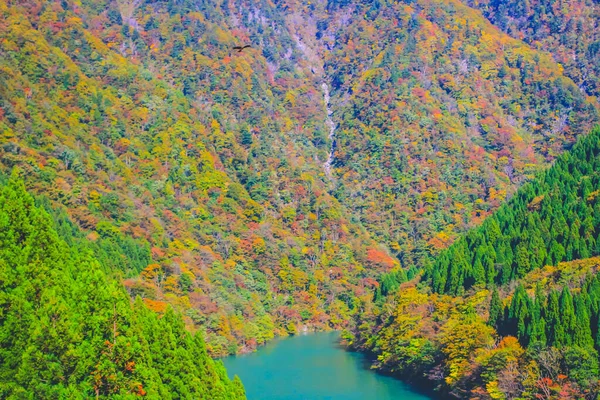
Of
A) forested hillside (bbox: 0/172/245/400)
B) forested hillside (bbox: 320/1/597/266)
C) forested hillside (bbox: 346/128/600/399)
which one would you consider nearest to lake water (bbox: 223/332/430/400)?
forested hillside (bbox: 346/128/600/399)

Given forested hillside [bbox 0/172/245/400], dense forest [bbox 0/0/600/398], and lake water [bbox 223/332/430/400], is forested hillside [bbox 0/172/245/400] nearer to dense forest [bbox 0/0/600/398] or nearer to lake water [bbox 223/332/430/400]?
dense forest [bbox 0/0/600/398]

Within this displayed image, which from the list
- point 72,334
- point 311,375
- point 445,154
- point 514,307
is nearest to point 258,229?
point 311,375

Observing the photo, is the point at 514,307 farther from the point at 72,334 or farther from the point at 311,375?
the point at 72,334

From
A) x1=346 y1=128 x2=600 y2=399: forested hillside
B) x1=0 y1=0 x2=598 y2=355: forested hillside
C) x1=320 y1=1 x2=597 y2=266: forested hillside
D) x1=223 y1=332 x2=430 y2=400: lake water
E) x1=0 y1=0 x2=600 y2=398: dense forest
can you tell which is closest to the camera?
x1=0 y1=0 x2=600 y2=398: dense forest

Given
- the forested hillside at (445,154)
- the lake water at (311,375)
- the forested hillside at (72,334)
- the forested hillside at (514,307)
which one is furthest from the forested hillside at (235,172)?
the forested hillside at (72,334)

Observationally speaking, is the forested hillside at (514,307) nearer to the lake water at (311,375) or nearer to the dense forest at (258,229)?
the dense forest at (258,229)

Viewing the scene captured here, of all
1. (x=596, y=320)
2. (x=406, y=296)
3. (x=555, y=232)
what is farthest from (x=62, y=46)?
(x=596, y=320)

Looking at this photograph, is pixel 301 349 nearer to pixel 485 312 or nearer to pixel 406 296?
pixel 406 296
